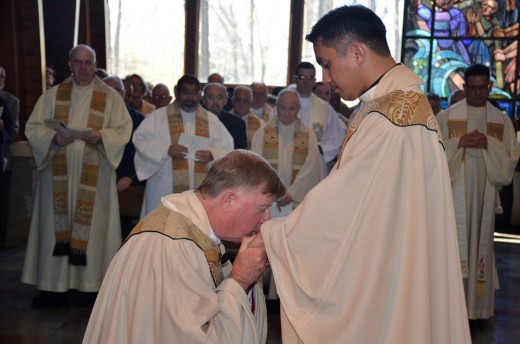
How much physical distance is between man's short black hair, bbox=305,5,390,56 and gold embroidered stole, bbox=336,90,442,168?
178 millimetres

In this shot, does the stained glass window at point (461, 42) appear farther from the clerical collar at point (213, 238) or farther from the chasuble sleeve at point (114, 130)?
the clerical collar at point (213, 238)

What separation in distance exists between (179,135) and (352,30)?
15.1 ft

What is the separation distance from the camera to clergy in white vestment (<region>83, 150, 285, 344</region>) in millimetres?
2764

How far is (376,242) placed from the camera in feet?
9.57

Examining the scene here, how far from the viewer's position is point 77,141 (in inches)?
276

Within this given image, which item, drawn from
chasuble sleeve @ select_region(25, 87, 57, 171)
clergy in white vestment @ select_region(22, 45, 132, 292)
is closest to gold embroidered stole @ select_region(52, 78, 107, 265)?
clergy in white vestment @ select_region(22, 45, 132, 292)

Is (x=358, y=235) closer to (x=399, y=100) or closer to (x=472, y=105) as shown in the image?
(x=399, y=100)

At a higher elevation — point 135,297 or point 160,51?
point 160,51

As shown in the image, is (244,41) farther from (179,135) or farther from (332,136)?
(179,135)

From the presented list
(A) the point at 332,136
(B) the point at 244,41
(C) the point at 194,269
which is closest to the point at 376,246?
(C) the point at 194,269

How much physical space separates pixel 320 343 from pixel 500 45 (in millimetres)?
12716

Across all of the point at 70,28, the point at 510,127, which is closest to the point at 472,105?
the point at 510,127

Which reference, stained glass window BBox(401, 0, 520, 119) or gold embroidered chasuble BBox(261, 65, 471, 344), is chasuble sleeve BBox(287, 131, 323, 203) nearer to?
gold embroidered chasuble BBox(261, 65, 471, 344)

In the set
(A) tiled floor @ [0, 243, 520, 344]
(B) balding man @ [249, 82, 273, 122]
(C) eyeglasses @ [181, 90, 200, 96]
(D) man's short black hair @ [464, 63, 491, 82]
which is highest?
(D) man's short black hair @ [464, 63, 491, 82]
